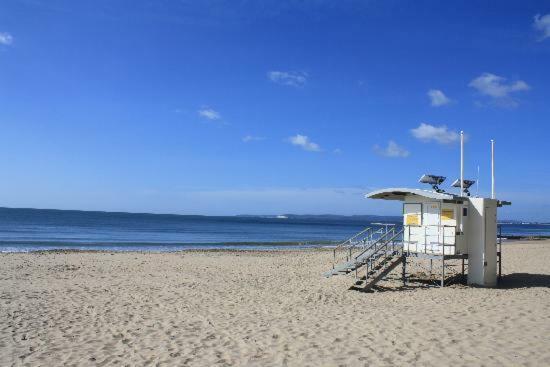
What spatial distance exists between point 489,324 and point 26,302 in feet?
35.0

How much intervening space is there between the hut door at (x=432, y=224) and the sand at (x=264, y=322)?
4.63ft

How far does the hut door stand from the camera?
51.1 ft

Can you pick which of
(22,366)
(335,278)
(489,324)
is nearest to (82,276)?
(335,278)

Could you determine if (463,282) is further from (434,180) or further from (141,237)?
(141,237)

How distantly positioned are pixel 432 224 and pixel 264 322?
26.1 ft

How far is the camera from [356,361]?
7375 mm

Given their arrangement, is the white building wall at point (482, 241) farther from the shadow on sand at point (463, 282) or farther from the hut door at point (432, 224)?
the hut door at point (432, 224)

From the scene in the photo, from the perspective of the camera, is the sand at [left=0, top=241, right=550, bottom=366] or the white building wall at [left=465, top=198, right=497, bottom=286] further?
the white building wall at [left=465, top=198, right=497, bottom=286]

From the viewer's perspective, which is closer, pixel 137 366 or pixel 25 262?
pixel 137 366

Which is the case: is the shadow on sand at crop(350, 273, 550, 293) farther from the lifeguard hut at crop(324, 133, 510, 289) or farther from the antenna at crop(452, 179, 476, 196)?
the antenna at crop(452, 179, 476, 196)

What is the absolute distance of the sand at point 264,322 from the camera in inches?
301

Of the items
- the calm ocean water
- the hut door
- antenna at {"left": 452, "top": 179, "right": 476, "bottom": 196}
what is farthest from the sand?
the calm ocean water

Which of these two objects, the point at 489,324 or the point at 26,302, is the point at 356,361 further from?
the point at 26,302

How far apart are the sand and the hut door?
1.41m
